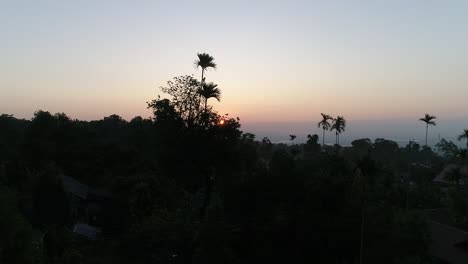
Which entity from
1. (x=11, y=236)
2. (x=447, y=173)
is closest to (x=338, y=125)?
(x=447, y=173)

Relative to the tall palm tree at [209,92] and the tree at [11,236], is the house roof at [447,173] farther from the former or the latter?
the tree at [11,236]

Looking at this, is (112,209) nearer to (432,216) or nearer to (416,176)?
(432,216)

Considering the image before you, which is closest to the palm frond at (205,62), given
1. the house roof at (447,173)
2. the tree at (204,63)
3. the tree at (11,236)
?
the tree at (204,63)

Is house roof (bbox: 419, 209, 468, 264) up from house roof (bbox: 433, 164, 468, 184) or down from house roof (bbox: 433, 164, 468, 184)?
down

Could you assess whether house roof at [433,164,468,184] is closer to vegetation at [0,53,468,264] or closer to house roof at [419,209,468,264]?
vegetation at [0,53,468,264]

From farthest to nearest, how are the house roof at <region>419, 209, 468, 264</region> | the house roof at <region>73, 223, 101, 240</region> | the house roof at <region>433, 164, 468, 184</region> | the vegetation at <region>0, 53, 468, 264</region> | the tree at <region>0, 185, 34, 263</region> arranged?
the house roof at <region>433, 164, 468, 184</region>
the house roof at <region>73, 223, 101, 240</region>
the house roof at <region>419, 209, 468, 264</region>
the vegetation at <region>0, 53, 468, 264</region>
the tree at <region>0, 185, 34, 263</region>

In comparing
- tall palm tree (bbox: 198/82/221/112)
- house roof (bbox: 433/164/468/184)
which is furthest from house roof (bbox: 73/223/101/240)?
house roof (bbox: 433/164/468/184)

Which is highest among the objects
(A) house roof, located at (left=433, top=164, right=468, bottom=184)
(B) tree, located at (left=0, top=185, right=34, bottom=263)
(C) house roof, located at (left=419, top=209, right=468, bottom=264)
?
(A) house roof, located at (left=433, top=164, right=468, bottom=184)

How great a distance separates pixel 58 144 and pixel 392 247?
28367 millimetres

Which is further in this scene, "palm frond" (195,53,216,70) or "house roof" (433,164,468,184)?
"house roof" (433,164,468,184)

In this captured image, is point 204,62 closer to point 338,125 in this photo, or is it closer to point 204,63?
point 204,63

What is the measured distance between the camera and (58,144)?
36000 millimetres

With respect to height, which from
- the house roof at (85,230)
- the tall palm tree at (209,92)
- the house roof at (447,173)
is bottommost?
the house roof at (85,230)

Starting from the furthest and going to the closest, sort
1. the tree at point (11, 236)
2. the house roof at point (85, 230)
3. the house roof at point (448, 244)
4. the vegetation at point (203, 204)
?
the house roof at point (85, 230) → the house roof at point (448, 244) → the vegetation at point (203, 204) → the tree at point (11, 236)
